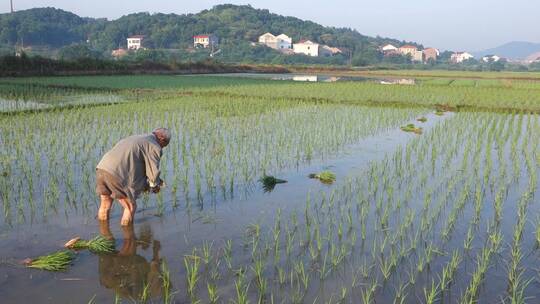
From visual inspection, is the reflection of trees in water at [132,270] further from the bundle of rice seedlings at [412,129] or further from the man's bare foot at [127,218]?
the bundle of rice seedlings at [412,129]

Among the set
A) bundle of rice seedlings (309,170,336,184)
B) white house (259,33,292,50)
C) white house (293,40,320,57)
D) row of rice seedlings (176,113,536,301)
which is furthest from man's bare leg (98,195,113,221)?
white house (259,33,292,50)

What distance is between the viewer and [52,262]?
3275 mm

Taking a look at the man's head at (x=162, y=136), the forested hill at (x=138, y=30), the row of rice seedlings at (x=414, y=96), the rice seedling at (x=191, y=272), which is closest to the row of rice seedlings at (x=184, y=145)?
the man's head at (x=162, y=136)

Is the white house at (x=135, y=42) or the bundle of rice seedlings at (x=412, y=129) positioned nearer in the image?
the bundle of rice seedlings at (x=412, y=129)

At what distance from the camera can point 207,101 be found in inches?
539

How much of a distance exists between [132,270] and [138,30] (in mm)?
87203

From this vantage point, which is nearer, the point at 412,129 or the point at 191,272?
the point at 191,272

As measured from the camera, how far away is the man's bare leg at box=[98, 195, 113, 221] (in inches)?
161

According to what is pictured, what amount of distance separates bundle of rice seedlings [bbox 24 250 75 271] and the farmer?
2.31 feet

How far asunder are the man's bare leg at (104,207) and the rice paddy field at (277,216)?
6 centimetres

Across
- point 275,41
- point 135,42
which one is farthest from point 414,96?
point 275,41

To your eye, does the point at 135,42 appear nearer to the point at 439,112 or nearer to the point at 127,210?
the point at 439,112

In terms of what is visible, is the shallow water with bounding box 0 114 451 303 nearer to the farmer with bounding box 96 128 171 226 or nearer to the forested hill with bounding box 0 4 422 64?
the farmer with bounding box 96 128 171 226

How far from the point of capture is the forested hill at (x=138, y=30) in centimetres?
6950
